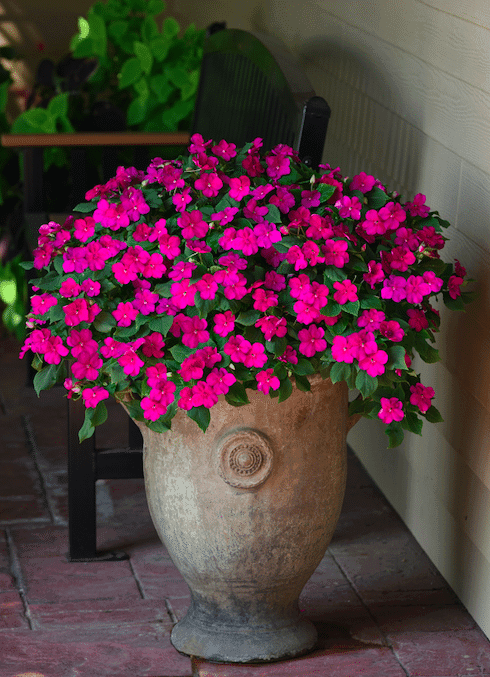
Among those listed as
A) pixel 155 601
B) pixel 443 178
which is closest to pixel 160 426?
pixel 155 601

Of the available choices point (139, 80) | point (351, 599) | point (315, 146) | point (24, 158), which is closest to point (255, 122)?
point (315, 146)

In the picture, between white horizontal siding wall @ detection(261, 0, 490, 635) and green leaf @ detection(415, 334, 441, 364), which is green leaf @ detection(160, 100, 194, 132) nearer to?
white horizontal siding wall @ detection(261, 0, 490, 635)

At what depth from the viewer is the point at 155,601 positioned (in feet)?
7.32

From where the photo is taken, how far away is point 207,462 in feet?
6.11

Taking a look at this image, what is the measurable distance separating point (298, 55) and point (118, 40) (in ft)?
2.54

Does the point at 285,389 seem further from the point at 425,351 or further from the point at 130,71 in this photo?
the point at 130,71

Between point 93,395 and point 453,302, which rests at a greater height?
point 453,302

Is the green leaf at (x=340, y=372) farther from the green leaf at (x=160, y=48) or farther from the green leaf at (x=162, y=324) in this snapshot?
the green leaf at (x=160, y=48)

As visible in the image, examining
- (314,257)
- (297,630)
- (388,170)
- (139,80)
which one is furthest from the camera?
(139,80)

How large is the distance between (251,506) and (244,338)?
14.4 inches

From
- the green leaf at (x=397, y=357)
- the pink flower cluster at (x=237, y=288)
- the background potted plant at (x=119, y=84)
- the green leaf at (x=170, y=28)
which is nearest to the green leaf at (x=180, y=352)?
the pink flower cluster at (x=237, y=288)

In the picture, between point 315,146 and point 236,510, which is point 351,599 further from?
point 315,146

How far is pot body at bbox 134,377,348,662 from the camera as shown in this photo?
6.03ft

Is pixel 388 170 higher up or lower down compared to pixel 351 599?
higher up
